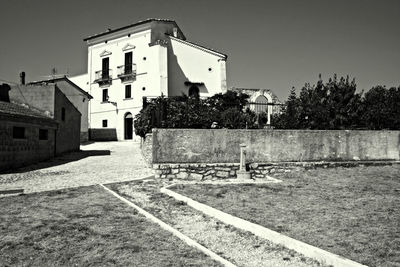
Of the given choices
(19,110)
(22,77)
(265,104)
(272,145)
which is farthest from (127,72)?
(272,145)

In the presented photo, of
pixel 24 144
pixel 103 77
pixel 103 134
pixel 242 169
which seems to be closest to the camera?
pixel 242 169

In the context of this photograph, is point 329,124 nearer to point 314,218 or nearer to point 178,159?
point 178,159

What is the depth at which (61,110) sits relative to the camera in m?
19.6

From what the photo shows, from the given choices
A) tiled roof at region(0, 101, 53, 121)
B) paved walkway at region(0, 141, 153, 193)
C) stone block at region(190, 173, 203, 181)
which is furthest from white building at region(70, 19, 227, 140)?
stone block at region(190, 173, 203, 181)

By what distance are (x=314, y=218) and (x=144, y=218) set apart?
10.9ft

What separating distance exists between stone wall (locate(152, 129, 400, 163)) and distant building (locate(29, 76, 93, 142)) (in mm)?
22218

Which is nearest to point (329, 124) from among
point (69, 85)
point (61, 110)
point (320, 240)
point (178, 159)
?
point (178, 159)

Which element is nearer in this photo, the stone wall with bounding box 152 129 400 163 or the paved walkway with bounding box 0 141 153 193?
the paved walkway with bounding box 0 141 153 193

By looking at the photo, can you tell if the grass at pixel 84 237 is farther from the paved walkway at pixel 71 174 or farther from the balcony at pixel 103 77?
the balcony at pixel 103 77

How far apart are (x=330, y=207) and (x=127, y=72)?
29.2 metres

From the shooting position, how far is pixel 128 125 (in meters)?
32.7

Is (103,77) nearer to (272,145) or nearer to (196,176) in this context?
(196,176)

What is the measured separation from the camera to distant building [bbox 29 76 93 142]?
30934mm

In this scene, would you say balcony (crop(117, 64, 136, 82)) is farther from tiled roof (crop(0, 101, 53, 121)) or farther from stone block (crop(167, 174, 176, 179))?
stone block (crop(167, 174, 176, 179))
